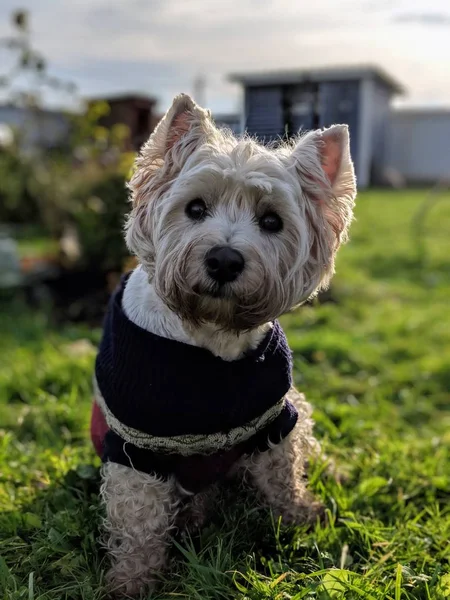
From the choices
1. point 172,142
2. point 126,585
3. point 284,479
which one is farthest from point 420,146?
point 126,585

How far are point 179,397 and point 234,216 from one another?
64 cm

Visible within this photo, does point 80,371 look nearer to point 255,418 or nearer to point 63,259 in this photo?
point 255,418

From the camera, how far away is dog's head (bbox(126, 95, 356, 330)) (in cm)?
206

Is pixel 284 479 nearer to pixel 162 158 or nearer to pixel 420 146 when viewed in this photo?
pixel 162 158

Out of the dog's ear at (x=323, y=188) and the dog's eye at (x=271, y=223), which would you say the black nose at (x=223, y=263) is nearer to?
the dog's eye at (x=271, y=223)

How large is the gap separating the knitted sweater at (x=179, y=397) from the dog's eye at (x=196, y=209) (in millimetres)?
448

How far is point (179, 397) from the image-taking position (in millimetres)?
2225

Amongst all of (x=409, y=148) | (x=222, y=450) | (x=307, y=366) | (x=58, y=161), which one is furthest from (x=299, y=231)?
(x=409, y=148)

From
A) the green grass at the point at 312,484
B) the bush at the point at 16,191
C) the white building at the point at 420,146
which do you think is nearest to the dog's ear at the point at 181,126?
the green grass at the point at 312,484

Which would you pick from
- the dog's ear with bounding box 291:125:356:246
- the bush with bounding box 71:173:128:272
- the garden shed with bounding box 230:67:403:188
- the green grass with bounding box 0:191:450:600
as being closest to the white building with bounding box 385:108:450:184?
the garden shed with bounding box 230:67:403:188

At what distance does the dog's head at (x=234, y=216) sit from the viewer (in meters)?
2.06

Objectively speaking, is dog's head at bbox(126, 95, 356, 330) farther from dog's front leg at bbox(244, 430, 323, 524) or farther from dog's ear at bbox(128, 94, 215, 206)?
dog's front leg at bbox(244, 430, 323, 524)

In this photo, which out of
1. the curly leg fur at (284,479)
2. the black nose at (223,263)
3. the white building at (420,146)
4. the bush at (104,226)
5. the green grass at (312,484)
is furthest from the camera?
the white building at (420,146)

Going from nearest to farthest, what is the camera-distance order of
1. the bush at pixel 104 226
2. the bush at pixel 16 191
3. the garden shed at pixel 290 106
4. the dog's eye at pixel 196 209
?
the dog's eye at pixel 196 209 < the garden shed at pixel 290 106 < the bush at pixel 104 226 < the bush at pixel 16 191
